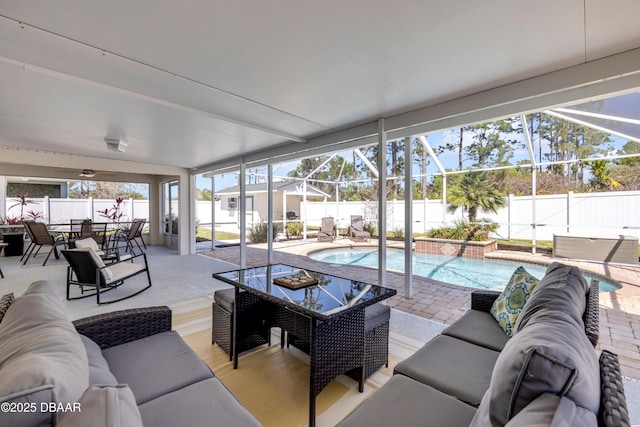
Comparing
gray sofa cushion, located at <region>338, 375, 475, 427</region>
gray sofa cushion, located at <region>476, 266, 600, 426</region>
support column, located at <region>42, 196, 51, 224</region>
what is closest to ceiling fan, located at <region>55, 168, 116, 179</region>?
support column, located at <region>42, 196, 51, 224</region>

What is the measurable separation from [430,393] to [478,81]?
105 inches

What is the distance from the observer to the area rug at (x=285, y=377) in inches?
74.0

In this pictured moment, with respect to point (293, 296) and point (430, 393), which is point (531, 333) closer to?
point (430, 393)

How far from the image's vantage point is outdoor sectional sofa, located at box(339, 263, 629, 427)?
29.4 inches

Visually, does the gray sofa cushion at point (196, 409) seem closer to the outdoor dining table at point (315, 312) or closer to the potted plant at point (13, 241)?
the outdoor dining table at point (315, 312)

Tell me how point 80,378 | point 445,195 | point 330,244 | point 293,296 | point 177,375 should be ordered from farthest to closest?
1. point 330,244
2. point 445,195
3. point 293,296
4. point 177,375
5. point 80,378

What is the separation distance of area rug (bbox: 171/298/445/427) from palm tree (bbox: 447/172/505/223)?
5.26 meters

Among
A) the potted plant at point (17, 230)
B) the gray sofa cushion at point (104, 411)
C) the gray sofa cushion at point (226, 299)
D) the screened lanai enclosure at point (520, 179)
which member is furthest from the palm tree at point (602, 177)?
the potted plant at point (17, 230)

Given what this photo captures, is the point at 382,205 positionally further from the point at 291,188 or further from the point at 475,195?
the point at 291,188

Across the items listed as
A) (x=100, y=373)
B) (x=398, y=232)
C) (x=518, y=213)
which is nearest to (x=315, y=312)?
(x=100, y=373)

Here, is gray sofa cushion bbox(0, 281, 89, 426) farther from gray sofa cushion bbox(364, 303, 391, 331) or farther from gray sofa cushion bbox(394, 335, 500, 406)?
gray sofa cushion bbox(364, 303, 391, 331)

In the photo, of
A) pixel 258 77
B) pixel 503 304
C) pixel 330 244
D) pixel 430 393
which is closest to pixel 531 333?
pixel 430 393

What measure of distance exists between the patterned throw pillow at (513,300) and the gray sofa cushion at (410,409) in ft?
3.13

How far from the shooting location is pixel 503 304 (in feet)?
7.01
